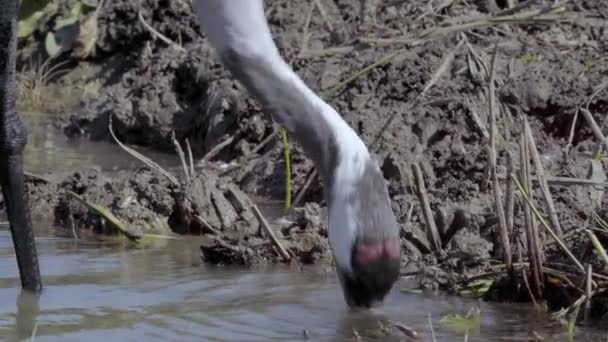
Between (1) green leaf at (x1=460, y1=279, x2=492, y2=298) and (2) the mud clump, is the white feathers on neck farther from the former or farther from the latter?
(2) the mud clump

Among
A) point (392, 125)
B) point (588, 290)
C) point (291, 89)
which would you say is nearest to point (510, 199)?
point (588, 290)

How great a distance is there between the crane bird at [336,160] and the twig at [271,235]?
95 centimetres

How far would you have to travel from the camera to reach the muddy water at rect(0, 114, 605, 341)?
489 cm

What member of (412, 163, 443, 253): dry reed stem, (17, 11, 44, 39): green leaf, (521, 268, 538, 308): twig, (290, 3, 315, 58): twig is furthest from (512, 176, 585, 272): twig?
(17, 11, 44, 39): green leaf

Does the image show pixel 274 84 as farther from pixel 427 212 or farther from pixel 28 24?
pixel 28 24

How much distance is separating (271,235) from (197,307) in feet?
2.25

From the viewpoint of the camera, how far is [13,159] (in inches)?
233

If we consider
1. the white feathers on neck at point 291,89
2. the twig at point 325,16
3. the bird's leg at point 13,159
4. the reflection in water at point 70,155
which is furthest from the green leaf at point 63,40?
the white feathers on neck at point 291,89

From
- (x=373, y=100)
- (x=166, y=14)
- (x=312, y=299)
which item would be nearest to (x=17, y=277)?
(x=312, y=299)

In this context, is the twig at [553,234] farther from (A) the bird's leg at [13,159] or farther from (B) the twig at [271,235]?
A: (A) the bird's leg at [13,159]

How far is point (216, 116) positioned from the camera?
8617mm

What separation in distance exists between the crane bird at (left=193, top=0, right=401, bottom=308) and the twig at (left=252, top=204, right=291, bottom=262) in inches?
37.3

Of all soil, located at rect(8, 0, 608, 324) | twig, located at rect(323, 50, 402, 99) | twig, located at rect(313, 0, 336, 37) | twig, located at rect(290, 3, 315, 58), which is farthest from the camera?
twig, located at rect(313, 0, 336, 37)

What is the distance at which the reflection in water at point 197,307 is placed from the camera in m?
4.89
